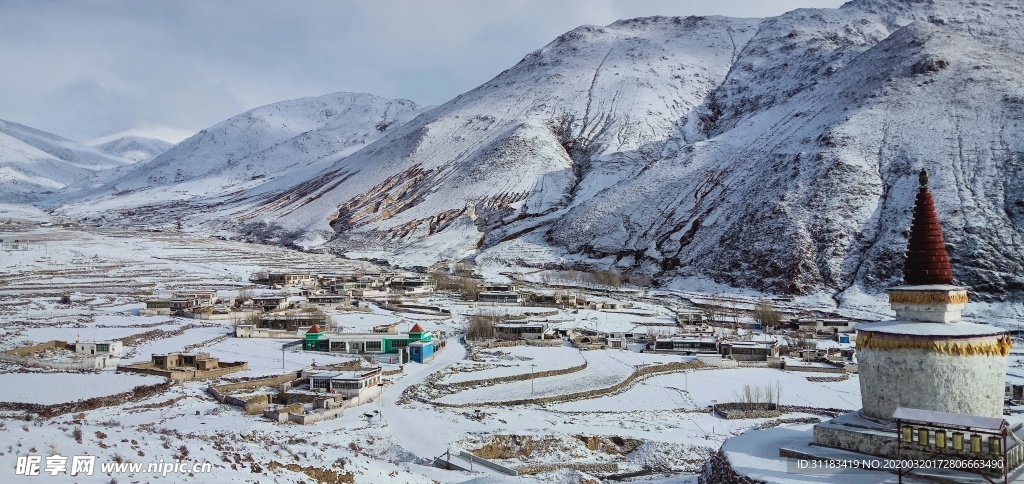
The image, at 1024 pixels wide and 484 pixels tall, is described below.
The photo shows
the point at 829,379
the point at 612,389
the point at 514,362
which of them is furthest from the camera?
the point at 514,362

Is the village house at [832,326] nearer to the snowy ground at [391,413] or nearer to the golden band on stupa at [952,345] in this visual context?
the snowy ground at [391,413]

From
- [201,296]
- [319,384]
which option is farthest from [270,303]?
[319,384]

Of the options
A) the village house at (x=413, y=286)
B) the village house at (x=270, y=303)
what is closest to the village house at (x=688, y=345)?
the village house at (x=270, y=303)

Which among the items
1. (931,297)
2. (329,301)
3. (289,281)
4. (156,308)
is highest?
(931,297)

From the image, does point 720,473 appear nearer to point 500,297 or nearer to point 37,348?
point 37,348

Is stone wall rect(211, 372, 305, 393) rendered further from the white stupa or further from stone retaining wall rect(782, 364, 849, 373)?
stone retaining wall rect(782, 364, 849, 373)

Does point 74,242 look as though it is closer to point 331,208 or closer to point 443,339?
point 331,208
